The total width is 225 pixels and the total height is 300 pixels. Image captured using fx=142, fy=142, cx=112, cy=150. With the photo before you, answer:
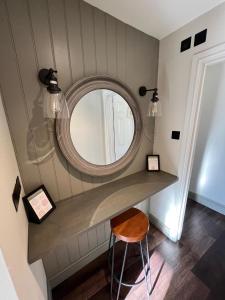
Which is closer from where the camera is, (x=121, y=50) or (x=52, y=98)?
(x=52, y=98)

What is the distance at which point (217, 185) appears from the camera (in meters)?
1.98

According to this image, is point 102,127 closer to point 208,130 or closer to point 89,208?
point 89,208

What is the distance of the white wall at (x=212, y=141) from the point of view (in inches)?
70.1

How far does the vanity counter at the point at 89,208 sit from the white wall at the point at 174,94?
253 millimetres

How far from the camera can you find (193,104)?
118 centimetres

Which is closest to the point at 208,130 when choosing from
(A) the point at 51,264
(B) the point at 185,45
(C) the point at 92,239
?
(B) the point at 185,45

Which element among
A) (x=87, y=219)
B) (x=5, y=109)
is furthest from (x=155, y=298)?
(x=5, y=109)

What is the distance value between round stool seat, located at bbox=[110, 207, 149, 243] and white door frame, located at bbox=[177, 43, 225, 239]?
21.7 inches

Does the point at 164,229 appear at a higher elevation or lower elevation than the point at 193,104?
lower

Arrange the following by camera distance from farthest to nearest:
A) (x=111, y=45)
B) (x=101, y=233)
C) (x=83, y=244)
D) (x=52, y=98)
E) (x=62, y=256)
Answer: (x=101, y=233) < (x=83, y=244) < (x=62, y=256) < (x=111, y=45) < (x=52, y=98)

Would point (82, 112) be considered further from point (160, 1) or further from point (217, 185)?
point (217, 185)

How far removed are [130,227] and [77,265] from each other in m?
0.73

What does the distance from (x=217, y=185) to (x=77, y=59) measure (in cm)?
228

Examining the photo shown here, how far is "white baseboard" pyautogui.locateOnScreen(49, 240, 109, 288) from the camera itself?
1.26m
